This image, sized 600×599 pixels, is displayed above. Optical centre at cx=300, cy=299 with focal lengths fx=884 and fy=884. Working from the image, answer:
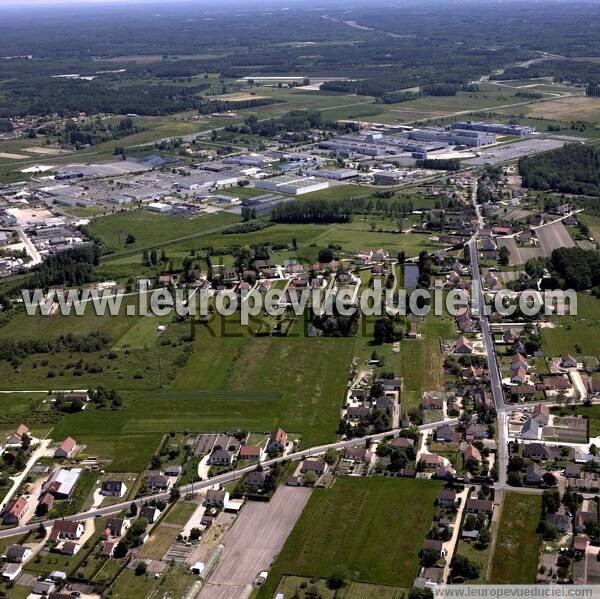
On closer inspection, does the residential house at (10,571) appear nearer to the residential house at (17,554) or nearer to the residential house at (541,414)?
the residential house at (17,554)

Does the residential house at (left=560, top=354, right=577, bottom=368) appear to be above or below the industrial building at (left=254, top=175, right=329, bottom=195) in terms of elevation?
above

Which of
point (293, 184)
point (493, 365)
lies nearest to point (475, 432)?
point (493, 365)

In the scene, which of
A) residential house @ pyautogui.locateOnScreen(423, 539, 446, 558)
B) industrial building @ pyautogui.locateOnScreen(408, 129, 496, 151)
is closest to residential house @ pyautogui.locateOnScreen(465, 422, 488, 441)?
residential house @ pyautogui.locateOnScreen(423, 539, 446, 558)

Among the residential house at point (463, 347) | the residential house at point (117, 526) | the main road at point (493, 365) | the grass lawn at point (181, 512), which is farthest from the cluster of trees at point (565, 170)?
the residential house at point (117, 526)

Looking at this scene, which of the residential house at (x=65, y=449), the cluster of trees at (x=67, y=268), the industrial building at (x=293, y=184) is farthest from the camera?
the industrial building at (x=293, y=184)

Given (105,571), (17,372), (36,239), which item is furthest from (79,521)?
(36,239)

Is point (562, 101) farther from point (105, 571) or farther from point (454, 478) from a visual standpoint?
point (105, 571)

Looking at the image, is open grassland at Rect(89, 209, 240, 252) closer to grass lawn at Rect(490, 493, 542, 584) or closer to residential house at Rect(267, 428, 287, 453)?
residential house at Rect(267, 428, 287, 453)
